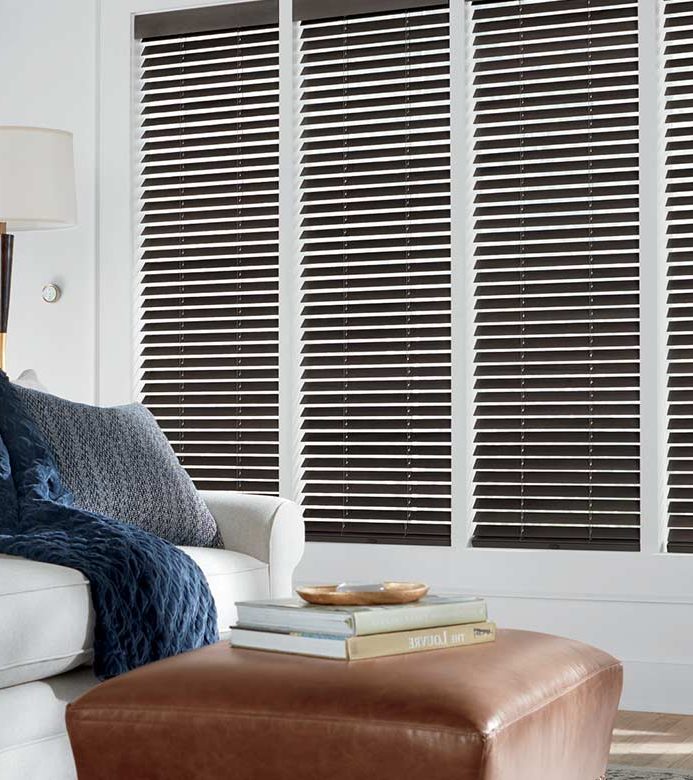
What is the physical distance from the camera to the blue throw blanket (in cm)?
235

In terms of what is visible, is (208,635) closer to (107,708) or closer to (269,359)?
(107,708)

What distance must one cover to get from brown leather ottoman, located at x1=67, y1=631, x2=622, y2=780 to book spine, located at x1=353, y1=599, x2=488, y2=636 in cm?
5

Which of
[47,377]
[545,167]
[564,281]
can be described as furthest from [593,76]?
[47,377]

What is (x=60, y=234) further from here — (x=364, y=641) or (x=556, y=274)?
(x=364, y=641)

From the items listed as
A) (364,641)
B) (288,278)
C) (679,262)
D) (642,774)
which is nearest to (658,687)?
(642,774)

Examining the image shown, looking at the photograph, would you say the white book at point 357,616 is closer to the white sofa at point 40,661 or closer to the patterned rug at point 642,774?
the white sofa at point 40,661

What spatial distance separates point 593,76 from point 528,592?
1.65 meters

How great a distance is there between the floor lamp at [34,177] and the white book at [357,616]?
2.27 meters

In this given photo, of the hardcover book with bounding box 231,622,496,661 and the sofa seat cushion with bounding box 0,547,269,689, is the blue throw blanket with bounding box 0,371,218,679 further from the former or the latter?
the hardcover book with bounding box 231,622,496,661

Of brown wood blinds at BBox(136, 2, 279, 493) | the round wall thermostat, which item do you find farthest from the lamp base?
brown wood blinds at BBox(136, 2, 279, 493)

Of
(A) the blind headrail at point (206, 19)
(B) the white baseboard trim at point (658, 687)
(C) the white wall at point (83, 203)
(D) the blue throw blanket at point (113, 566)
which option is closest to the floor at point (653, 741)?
(B) the white baseboard trim at point (658, 687)

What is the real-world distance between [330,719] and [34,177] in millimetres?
2757

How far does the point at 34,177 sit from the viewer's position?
3885 mm

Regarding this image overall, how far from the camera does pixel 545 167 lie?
388 cm
